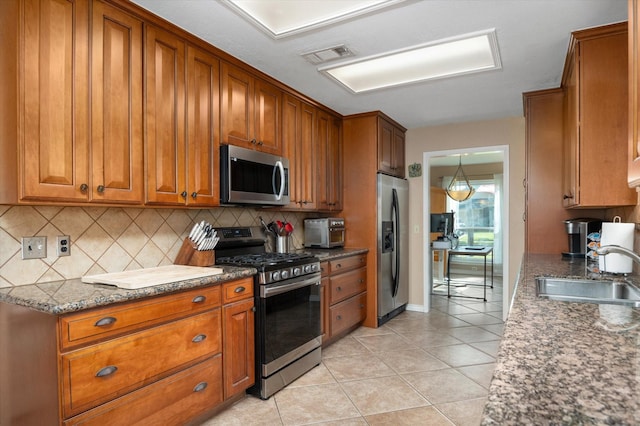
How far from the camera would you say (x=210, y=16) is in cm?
219

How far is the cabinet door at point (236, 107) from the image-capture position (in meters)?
2.71

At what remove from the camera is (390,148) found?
4.58 meters

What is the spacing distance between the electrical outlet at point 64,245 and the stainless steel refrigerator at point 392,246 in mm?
2946

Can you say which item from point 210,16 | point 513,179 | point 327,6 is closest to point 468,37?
point 327,6

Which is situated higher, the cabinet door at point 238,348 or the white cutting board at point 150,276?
the white cutting board at point 150,276

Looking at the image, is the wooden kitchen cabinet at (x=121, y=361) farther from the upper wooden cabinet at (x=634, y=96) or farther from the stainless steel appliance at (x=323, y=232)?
the upper wooden cabinet at (x=634, y=96)

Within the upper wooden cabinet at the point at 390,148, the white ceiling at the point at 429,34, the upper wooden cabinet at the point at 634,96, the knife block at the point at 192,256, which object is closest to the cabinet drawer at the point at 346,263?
the upper wooden cabinet at the point at 390,148

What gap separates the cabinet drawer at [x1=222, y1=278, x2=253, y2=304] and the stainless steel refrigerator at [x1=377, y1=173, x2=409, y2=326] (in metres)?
2.02

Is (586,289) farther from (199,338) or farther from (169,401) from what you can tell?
(169,401)

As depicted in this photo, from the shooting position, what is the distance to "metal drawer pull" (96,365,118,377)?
167 centimetres

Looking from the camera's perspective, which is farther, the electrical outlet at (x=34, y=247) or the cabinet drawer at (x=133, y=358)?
the electrical outlet at (x=34, y=247)

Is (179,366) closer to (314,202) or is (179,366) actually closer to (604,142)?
(314,202)

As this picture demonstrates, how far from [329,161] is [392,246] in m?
1.28

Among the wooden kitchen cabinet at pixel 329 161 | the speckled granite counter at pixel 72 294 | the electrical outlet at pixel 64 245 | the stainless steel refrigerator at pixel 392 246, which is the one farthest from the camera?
the stainless steel refrigerator at pixel 392 246
